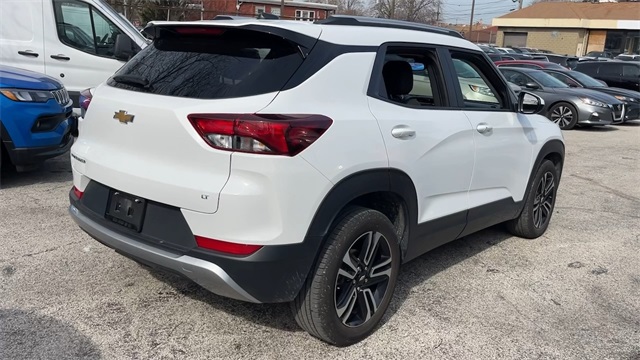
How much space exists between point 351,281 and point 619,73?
20.0 metres

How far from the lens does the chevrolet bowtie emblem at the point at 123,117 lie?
2893 millimetres

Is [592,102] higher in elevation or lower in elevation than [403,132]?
A: lower

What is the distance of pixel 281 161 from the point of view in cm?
253

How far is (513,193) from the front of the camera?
452cm

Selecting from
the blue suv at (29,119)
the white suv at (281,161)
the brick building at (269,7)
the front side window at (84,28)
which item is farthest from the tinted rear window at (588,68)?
the blue suv at (29,119)

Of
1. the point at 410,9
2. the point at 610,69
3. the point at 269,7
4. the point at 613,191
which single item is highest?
the point at 410,9

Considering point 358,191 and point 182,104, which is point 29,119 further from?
point 358,191

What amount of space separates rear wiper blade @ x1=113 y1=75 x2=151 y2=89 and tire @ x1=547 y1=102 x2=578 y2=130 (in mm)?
12405

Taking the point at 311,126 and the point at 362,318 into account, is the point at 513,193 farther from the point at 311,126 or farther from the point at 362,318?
the point at 311,126

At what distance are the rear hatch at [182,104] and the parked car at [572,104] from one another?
11.4 m

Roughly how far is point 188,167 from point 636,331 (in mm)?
2991

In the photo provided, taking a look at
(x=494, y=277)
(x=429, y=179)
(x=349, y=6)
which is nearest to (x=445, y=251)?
(x=494, y=277)

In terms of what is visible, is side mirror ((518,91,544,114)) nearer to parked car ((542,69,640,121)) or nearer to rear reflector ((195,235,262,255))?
rear reflector ((195,235,262,255))

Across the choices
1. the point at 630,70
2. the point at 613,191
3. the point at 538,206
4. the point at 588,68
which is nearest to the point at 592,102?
the point at 613,191
